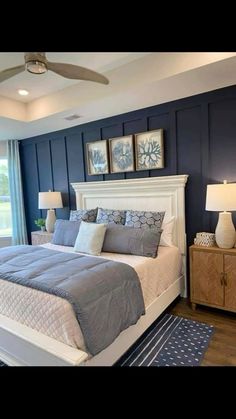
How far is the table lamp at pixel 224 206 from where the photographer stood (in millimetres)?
2303

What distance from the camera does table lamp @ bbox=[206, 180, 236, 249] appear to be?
2.30 meters

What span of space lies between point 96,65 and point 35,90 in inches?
42.7

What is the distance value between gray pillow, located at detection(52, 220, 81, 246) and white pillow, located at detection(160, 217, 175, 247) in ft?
3.45

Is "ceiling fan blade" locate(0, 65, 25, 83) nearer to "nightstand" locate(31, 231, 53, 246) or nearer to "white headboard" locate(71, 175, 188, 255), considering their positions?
"white headboard" locate(71, 175, 188, 255)

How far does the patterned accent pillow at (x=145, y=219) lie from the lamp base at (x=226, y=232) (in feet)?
2.16

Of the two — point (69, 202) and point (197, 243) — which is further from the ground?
point (69, 202)

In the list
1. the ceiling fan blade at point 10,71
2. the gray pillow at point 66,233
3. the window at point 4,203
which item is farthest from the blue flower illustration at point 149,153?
the window at point 4,203

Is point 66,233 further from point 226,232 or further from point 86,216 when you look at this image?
point 226,232

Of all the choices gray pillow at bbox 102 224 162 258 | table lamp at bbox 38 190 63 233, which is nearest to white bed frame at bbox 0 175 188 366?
table lamp at bbox 38 190 63 233

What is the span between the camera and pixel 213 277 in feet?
7.99

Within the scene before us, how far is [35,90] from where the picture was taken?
324 cm
